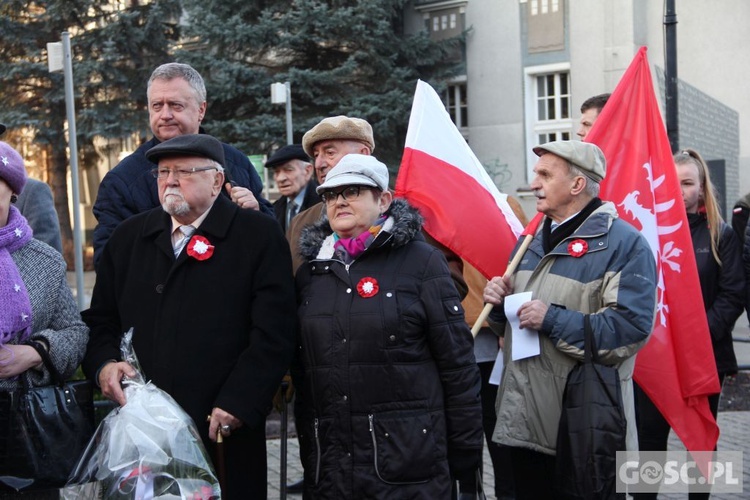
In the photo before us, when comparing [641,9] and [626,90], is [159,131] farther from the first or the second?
[641,9]

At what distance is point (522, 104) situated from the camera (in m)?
20.0

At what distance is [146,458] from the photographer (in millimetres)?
3018

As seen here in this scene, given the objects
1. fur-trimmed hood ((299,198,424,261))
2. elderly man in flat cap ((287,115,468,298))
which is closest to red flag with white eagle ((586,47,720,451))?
elderly man in flat cap ((287,115,468,298))

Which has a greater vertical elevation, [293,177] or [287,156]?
[287,156]

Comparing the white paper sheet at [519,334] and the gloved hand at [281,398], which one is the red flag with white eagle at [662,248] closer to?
the white paper sheet at [519,334]

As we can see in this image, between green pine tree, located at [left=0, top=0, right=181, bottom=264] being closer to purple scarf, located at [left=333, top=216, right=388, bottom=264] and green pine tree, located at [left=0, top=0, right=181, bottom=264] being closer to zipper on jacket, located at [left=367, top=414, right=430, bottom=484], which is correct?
purple scarf, located at [left=333, top=216, right=388, bottom=264]

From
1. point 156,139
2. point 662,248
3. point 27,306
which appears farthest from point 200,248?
point 662,248

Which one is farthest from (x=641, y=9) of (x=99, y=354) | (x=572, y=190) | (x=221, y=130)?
(x=99, y=354)

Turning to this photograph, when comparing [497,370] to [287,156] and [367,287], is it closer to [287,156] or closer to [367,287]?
[367,287]

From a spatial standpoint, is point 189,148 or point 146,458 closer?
point 146,458

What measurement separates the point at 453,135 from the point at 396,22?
16.5 m

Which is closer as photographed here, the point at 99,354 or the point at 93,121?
the point at 99,354

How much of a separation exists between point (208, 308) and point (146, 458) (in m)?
0.64

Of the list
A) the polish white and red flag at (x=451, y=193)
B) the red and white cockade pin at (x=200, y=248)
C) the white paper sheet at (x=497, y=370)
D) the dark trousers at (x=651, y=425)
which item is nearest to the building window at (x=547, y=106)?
the dark trousers at (x=651, y=425)
